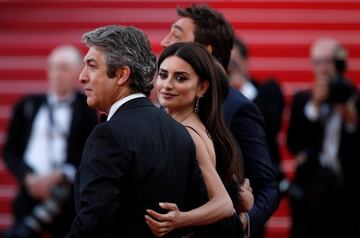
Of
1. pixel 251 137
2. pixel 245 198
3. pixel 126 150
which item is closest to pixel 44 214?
pixel 251 137

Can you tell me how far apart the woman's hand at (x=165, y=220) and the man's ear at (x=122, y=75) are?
0.49 metres

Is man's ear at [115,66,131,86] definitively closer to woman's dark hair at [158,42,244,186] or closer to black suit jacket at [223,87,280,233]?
woman's dark hair at [158,42,244,186]

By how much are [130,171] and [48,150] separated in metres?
3.91

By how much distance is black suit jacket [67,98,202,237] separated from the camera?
152 inches

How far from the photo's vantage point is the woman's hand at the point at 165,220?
13.0 ft

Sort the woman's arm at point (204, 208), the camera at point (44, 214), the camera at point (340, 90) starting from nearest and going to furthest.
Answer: the woman's arm at point (204, 208), the camera at point (340, 90), the camera at point (44, 214)

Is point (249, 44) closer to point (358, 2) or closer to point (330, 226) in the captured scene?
point (358, 2)

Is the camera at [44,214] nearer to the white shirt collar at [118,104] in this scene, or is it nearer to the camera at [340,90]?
the camera at [340,90]

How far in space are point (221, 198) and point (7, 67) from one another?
20.2 feet

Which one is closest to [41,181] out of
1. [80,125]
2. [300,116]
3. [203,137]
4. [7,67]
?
[80,125]

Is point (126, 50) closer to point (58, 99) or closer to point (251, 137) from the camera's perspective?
point (251, 137)

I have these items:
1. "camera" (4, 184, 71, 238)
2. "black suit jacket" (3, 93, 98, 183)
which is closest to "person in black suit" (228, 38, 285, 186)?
"black suit jacket" (3, 93, 98, 183)

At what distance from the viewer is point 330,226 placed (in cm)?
741

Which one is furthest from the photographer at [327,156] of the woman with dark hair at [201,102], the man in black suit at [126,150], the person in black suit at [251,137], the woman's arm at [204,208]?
the man in black suit at [126,150]
